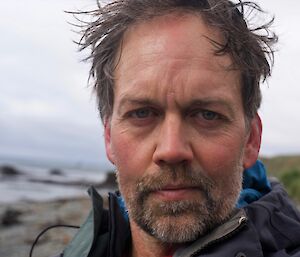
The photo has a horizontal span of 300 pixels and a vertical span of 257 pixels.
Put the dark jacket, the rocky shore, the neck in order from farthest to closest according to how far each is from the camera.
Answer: the rocky shore < the neck < the dark jacket

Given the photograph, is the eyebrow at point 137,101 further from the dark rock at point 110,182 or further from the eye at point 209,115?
the dark rock at point 110,182

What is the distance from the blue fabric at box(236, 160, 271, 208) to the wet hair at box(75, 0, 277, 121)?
0.52m

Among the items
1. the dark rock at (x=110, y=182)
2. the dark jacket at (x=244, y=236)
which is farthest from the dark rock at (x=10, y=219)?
the dark rock at (x=110, y=182)

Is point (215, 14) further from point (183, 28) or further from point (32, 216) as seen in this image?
point (32, 216)

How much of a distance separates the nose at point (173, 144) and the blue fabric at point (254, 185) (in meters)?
0.86

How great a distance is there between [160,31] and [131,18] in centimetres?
29

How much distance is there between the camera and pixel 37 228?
1423 centimetres

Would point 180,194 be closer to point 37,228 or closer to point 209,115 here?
point 209,115

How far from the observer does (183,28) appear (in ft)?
9.30

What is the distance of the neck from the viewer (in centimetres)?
291

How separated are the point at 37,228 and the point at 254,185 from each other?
12.0 m

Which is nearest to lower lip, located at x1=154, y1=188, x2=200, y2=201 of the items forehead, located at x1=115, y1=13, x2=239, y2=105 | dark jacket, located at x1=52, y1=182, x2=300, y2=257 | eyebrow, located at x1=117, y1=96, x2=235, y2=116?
dark jacket, located at x1=52, y1=182, x2=300, y2=257

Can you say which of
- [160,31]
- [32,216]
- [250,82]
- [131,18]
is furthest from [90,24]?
[32,216]

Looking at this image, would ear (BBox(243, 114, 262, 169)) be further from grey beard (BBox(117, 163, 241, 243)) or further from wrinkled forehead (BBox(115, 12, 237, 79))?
wrinkled forehead (BBox(115, 12, 237, 79))
